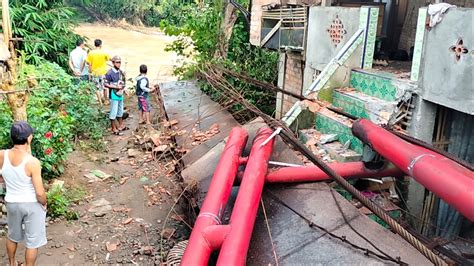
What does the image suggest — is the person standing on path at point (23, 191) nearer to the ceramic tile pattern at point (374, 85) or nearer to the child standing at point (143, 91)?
the ceramic tile pattern at point (374, 85)

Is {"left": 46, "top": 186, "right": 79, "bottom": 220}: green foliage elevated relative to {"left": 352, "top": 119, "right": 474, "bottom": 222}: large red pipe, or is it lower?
lower

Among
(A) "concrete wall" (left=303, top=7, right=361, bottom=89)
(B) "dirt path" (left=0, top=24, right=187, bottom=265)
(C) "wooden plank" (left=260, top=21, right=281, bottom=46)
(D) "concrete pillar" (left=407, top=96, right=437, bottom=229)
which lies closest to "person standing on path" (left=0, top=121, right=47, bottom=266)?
(B) "dirt path" (left=0, top=24, right=187, bottom=265)

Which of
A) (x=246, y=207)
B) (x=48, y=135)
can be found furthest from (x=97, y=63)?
(x=246, y=207)

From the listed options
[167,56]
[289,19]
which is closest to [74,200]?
[289,19]

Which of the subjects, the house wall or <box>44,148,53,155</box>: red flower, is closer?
<box>44,148,53,155</box>: red flower

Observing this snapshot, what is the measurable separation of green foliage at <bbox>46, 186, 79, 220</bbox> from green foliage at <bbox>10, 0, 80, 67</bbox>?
672 centimetres

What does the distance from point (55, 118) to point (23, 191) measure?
292 cm

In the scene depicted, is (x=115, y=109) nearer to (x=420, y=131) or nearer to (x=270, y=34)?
(x=270, y=34)

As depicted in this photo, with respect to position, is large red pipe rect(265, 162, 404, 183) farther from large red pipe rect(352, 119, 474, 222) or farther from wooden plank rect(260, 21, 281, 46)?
wooden plank rect(260, 21, 281, 46)

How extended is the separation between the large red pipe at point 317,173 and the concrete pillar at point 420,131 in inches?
34.2

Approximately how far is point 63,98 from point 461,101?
6.71 metres

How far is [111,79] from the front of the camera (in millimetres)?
9523

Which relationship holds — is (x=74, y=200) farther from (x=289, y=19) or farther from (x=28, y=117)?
(x=289, y=19)

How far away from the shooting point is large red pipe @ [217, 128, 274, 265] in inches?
132
